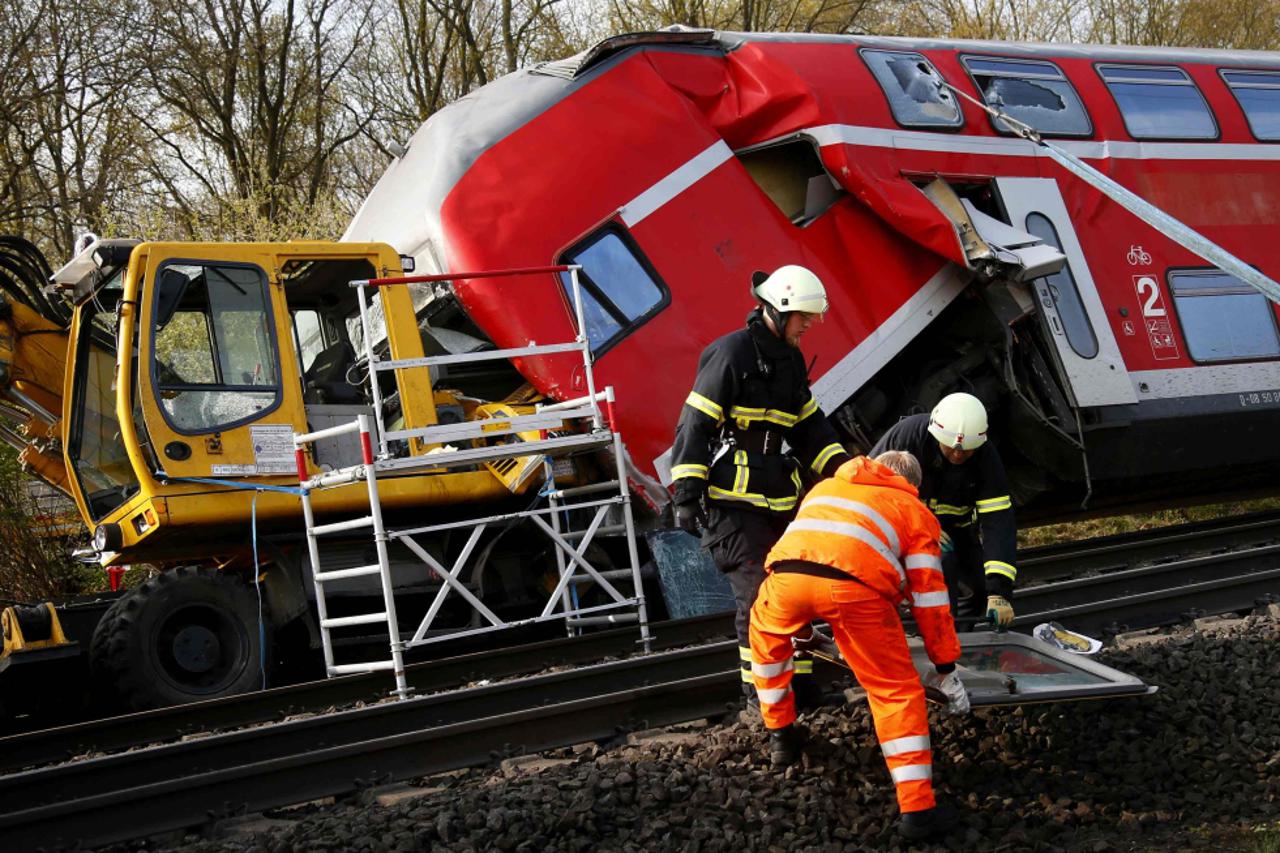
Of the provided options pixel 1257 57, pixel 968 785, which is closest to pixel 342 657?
pixel 968 785

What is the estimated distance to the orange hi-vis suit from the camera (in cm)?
465

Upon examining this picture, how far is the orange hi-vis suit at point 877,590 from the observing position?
4652 mm

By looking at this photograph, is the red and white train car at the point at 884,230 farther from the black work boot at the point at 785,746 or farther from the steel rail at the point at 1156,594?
the black work boot at the point at 785,746

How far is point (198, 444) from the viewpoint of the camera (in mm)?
7785

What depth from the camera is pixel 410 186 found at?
9.48 m

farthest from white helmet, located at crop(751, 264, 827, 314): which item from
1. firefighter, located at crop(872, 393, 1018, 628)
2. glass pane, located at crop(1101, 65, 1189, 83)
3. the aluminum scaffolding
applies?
glass pane, located at crop(1101, 65, 1189, 83)

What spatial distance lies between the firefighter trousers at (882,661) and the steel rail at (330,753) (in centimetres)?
138

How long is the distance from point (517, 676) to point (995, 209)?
520cm

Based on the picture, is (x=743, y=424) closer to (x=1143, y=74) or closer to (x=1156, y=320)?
(x=1156, y=320)

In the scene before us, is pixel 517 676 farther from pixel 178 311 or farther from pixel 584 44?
pixel 584 44

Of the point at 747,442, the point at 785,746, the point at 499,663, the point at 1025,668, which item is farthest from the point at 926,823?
the point at 499,663

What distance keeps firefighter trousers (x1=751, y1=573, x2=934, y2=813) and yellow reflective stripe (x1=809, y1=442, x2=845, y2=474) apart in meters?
1.25

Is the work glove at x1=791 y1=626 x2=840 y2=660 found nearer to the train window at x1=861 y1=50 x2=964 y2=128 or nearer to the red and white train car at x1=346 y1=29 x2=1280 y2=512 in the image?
the red and white train car at x1=346 y1=29 x2=1280 y2=512

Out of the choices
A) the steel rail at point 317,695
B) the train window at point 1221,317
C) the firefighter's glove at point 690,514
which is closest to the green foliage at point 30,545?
the steel rail at point 317,695
